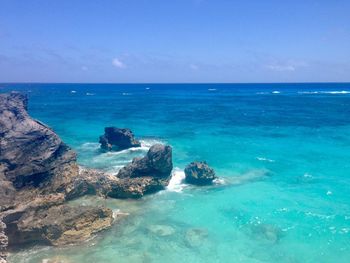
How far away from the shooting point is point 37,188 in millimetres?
27594

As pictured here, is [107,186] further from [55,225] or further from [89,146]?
[89,146]

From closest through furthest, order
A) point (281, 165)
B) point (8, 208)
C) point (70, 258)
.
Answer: point (70, 258) → point (8, 208) → point (281, 165)

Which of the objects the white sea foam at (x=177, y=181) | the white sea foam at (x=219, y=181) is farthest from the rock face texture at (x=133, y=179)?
the white sea foam at (x=219, y=181)

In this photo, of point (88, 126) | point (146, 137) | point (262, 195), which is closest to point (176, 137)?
point (146, 137)

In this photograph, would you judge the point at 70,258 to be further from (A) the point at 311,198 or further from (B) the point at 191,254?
(A) the point at 311,198

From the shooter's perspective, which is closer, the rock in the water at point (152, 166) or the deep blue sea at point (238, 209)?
the deep blue sea at point (238, 209)

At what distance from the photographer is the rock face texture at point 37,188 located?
22344 mm

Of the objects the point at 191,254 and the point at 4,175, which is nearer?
the point at 191,254

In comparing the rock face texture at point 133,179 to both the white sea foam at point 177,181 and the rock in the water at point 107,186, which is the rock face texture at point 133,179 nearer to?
the rock in the water at point 107,186

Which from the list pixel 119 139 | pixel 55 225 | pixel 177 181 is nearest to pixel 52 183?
pixel 55 225

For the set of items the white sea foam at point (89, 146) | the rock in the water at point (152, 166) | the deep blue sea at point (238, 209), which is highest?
the rock in the water at point (152, 166)

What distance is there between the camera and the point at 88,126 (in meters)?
67.6

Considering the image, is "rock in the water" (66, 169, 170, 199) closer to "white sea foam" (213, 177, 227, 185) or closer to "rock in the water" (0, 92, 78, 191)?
"rock in the water" (0, 92, 78, 191)

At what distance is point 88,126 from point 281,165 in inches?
1601
